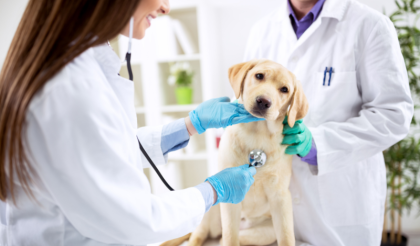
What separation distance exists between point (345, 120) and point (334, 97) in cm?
12

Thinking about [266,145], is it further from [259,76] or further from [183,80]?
[183,80]

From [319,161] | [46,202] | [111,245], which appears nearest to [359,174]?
[319,161]

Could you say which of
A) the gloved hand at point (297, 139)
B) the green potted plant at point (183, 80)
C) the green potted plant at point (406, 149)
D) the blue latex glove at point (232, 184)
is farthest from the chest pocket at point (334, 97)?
the green potted plant at point (183, 80)

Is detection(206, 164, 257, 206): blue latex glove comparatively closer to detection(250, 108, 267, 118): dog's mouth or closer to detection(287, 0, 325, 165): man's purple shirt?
detection(250, 108, 267, 118): dog's mouth

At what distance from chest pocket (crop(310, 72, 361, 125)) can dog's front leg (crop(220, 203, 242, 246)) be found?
1.66 feet

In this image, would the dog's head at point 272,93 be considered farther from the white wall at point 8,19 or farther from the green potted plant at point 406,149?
the white wall at point 8,19

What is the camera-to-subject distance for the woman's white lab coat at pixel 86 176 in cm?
58

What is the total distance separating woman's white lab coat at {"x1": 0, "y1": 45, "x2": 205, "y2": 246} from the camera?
0.58 metres

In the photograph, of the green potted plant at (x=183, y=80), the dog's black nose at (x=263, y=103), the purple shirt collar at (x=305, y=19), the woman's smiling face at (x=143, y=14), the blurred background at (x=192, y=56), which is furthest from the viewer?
the green potted plant at (x=183, y=80)

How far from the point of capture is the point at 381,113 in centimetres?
105

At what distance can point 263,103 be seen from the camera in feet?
2.93

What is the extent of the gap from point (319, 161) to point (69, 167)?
85 cm

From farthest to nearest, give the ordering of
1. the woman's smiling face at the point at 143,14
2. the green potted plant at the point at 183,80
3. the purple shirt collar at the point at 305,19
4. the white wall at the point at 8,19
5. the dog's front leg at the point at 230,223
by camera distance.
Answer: the green potted plant at the point at 183,80 < the white wall at the point at 8,19 < the purple shirt collar at the point at 305,19 < the dog's front leg at the point at 230,223 < the woman's smiling face at the point at 143,14

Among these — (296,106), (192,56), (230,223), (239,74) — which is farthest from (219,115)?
(192,56)
